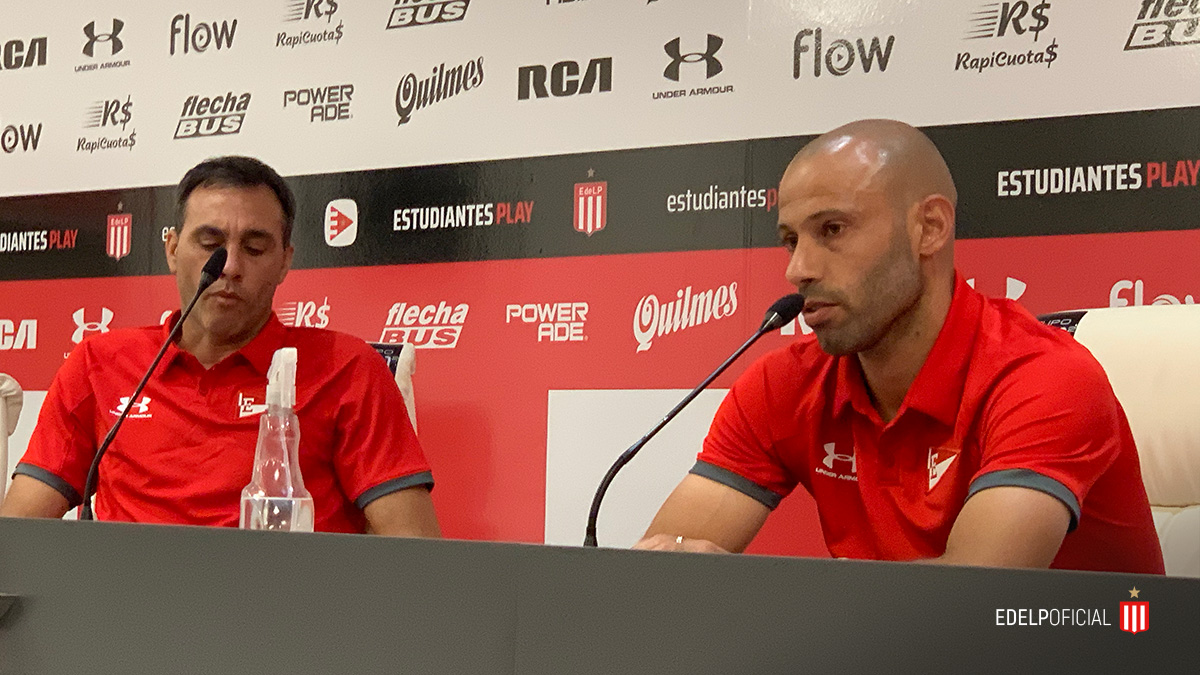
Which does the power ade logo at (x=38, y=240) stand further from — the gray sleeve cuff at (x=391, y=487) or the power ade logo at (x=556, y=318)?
the gray sleeve cuff at (x=391, y=487)

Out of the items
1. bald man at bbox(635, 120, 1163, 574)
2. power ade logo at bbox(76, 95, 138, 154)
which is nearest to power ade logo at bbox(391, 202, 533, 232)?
power ade logo at bbox(76, 95, 138, 154)

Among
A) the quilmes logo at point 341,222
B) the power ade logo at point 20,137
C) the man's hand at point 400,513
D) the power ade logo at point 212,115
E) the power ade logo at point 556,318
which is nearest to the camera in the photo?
the man's hand at point 400,513

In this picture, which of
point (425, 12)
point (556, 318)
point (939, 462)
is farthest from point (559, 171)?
point (939, 462)

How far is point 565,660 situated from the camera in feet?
2.23

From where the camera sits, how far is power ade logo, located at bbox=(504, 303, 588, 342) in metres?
2.89

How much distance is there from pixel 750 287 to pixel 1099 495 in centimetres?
135

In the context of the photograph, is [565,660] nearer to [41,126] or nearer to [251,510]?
[251,510]

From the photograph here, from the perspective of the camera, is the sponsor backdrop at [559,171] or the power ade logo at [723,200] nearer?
the sponsor backdrop at [559,171]

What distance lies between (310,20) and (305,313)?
0.78 metres

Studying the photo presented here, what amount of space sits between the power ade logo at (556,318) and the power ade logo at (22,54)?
1.68m

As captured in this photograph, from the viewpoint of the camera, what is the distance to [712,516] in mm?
1610

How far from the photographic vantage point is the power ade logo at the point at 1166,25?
7.75 ft

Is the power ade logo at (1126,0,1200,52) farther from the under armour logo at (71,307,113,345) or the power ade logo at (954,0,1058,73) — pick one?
the under armour logo at (71,307,113,345)

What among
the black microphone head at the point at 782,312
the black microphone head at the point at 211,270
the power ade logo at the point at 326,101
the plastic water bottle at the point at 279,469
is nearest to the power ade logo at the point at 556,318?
the power ade logo at the point at 326,101
